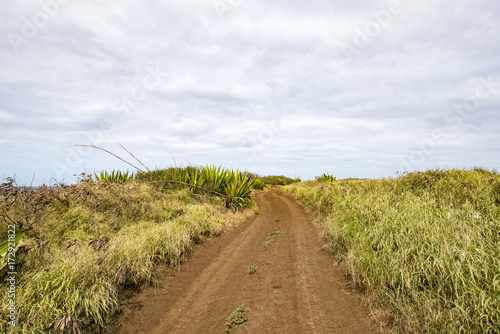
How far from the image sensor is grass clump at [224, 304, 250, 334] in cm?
360

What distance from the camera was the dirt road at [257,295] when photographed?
3625 millimetres

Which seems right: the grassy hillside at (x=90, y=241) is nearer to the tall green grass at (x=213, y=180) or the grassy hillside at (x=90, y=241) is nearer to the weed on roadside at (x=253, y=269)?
the tall green grass at (x=213, y=180)

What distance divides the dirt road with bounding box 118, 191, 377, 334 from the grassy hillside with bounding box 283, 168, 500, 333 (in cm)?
54

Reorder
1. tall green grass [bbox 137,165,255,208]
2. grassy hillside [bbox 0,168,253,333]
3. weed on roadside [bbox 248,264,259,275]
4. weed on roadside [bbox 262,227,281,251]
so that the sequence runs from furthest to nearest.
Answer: tall green grass [bbox 137,165,255,208]
weed on roadside [bbox 262,227,281,251]
weed on roadside [bbox 248,264,259,275]
grassy hillside [bbox 0,168,253,333]

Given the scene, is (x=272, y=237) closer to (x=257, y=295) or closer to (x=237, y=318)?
(x=257, y=295)

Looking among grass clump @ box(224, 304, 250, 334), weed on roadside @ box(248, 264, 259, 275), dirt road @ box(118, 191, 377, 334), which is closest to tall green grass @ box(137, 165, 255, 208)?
dirt road @ box(118, 191, 377, 334)

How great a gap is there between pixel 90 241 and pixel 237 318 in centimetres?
370

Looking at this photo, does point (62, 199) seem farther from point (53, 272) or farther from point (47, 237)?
point (53, 272)

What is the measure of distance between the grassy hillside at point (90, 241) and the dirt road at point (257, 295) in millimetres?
522

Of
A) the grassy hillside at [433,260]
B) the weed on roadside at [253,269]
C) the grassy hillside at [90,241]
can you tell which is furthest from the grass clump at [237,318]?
the grassy hillside at [433,260]

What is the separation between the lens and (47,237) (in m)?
5.37

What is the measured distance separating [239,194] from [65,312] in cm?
943

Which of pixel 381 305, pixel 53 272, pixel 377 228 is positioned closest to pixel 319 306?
pixel 381 305

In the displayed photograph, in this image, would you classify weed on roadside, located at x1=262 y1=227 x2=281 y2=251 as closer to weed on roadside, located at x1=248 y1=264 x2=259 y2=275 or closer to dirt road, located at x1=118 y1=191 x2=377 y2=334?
dirt road, located at x1=118 y1=191 x2=377 y2=334
